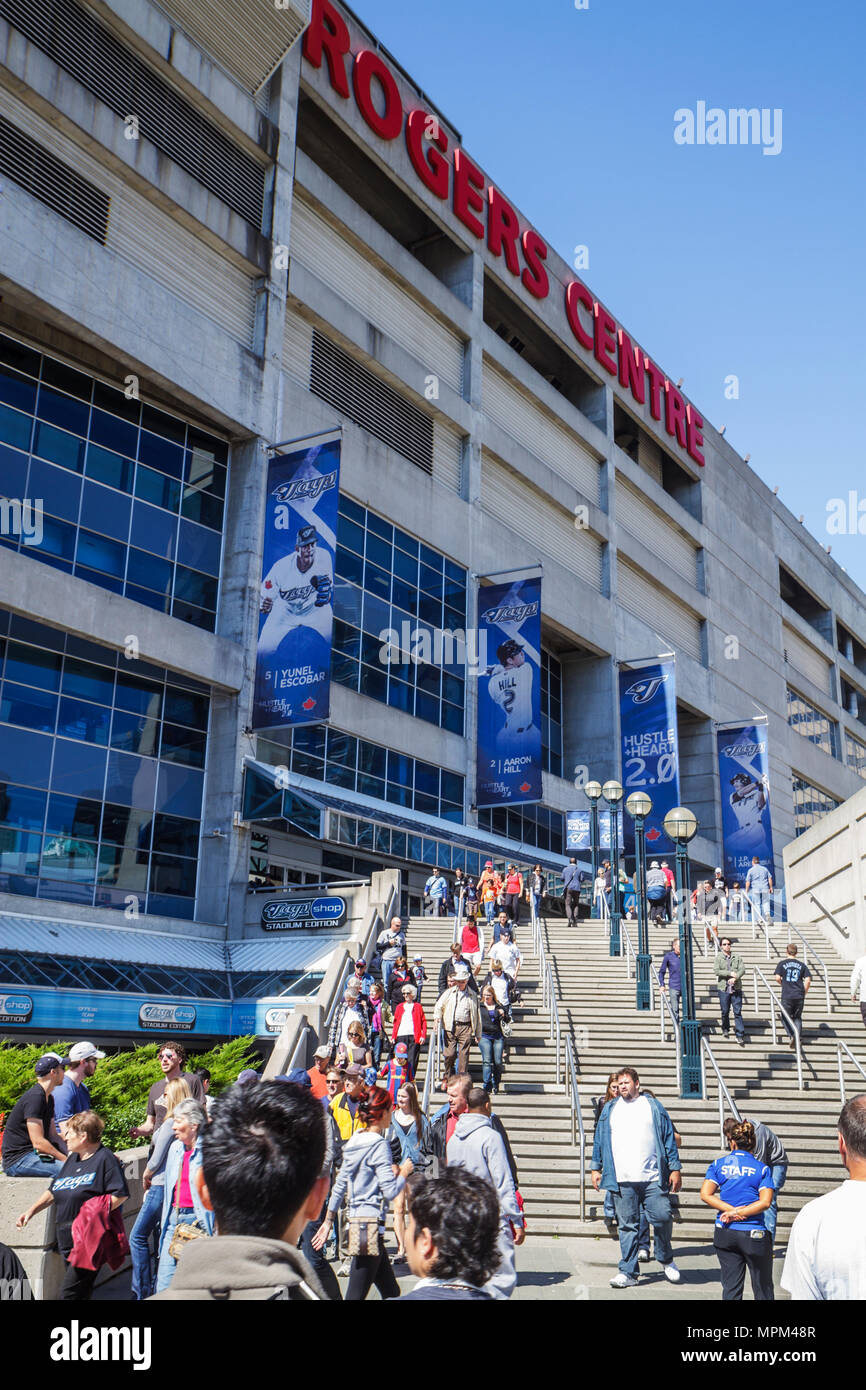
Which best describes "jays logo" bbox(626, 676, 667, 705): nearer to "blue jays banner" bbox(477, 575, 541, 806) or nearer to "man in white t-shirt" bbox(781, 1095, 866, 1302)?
"blue jays banner" bbox(477, 575, 541, 806)

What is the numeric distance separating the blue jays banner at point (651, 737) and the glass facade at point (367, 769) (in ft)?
27.3

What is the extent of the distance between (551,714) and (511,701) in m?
12.4

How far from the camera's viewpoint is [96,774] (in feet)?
88.1

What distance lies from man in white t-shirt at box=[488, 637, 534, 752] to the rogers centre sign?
16774 mm

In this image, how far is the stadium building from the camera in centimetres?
2600

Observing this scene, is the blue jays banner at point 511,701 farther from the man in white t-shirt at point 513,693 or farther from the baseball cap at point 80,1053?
the baseball cap at point 80,1053

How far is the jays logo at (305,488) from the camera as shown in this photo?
29.3m

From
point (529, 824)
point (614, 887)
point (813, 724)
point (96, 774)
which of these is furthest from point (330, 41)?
point (813, 724)

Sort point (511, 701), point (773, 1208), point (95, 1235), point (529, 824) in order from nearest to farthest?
point (95, 1235), point (773, 1208), point (511, 701), point (529, 824)

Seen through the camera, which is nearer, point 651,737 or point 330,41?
point 330,41

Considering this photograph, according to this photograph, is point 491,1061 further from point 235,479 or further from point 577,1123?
point 235,479

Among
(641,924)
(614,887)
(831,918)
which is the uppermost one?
(614,887)

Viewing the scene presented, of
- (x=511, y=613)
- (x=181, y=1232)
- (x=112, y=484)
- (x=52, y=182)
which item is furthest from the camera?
(x=511, y=613)
